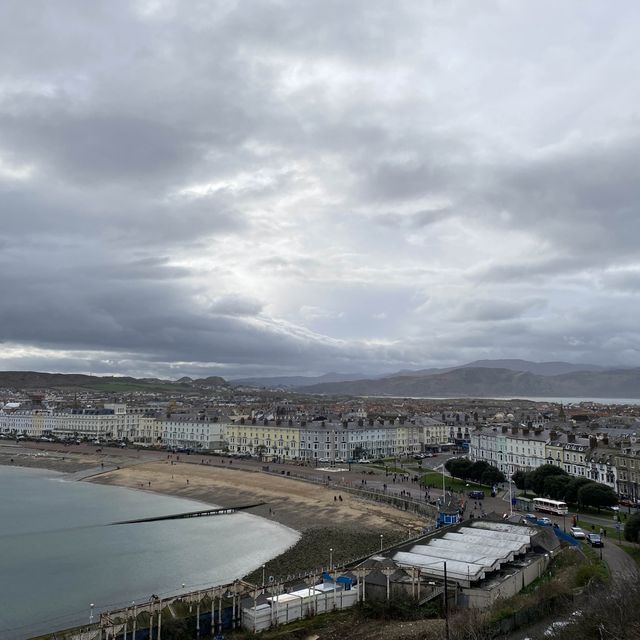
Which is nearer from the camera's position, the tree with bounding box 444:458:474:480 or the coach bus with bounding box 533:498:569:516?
the coach bus with bounding box 533:498:569:516

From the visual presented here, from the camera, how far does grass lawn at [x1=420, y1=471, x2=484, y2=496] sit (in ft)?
194

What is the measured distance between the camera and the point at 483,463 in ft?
199

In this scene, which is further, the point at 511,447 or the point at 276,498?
the point at 511,447

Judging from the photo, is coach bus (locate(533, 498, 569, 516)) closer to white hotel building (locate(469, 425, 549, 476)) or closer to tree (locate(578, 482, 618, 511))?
tree (locate(578, 482, 618, 511))

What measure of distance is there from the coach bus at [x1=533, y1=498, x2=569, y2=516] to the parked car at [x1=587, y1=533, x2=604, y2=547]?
9.41 meters

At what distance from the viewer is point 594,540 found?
34.3 metres

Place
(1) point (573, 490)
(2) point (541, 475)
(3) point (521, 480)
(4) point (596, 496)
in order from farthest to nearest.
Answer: (3) point (521, 480) → (2) point (541, 475) → (1) point (573, 490) → (4) point (596, 496)

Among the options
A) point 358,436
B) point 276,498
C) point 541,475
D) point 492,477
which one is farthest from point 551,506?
point 358,436

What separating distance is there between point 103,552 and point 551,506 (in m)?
32.4

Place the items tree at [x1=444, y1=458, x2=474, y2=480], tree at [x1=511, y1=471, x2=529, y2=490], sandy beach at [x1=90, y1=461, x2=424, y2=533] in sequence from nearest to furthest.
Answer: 1. sandy beach at [x1=90, y1=461, x2=424, y2=533]
2. tree at [x1=511, y1=471, x2=529, y2=490]
3. tree at [x1=444, y1=458, x2=474, y2=480]

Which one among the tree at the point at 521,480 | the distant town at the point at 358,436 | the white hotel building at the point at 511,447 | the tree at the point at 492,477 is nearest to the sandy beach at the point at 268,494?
the tree at the point at 492,477

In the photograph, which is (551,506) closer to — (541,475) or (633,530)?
(541,475)

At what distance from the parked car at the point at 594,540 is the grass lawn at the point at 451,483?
21.4m

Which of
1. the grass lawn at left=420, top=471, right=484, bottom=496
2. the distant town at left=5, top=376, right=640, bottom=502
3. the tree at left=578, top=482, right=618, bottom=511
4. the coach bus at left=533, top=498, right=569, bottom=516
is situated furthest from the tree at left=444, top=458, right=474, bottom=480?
the tree at left=578, top=482, right=618, bottom=511
